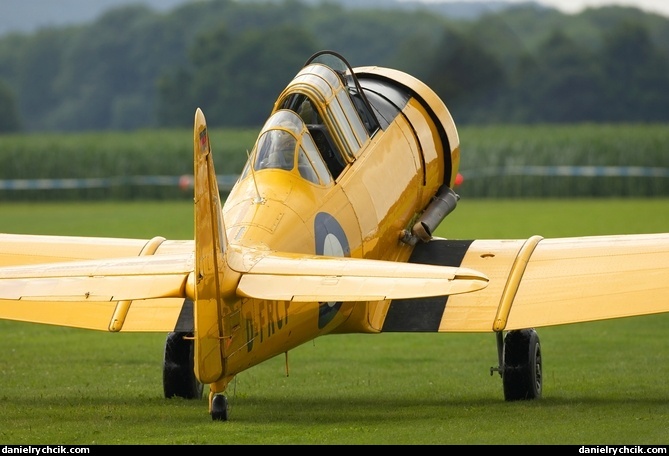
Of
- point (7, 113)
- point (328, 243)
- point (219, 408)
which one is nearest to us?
point (219, 408)

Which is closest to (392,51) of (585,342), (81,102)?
(81,102)

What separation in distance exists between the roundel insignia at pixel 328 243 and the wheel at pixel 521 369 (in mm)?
1708

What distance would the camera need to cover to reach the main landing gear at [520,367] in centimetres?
1175

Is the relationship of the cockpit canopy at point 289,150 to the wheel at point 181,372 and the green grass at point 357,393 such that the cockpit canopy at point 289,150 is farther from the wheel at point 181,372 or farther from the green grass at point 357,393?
the green grass at point 357,393

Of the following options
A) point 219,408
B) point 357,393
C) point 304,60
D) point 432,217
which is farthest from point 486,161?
point 304,60

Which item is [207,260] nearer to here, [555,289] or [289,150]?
[289,150]

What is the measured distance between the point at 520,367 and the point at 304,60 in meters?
74.1

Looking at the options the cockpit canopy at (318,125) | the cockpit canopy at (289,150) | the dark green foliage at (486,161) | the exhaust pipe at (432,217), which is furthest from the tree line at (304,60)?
the cockpit canopy at (289,150)

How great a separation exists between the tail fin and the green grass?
0.59m

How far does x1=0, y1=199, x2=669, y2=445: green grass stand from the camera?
9.71 meters

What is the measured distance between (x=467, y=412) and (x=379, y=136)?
3.02 metres

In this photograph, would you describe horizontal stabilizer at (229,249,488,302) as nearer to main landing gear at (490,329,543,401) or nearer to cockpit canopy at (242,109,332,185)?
cockpit canopy at (242,109,332,185)

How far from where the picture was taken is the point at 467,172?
4616cm

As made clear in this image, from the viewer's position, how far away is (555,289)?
11578 millimetres
